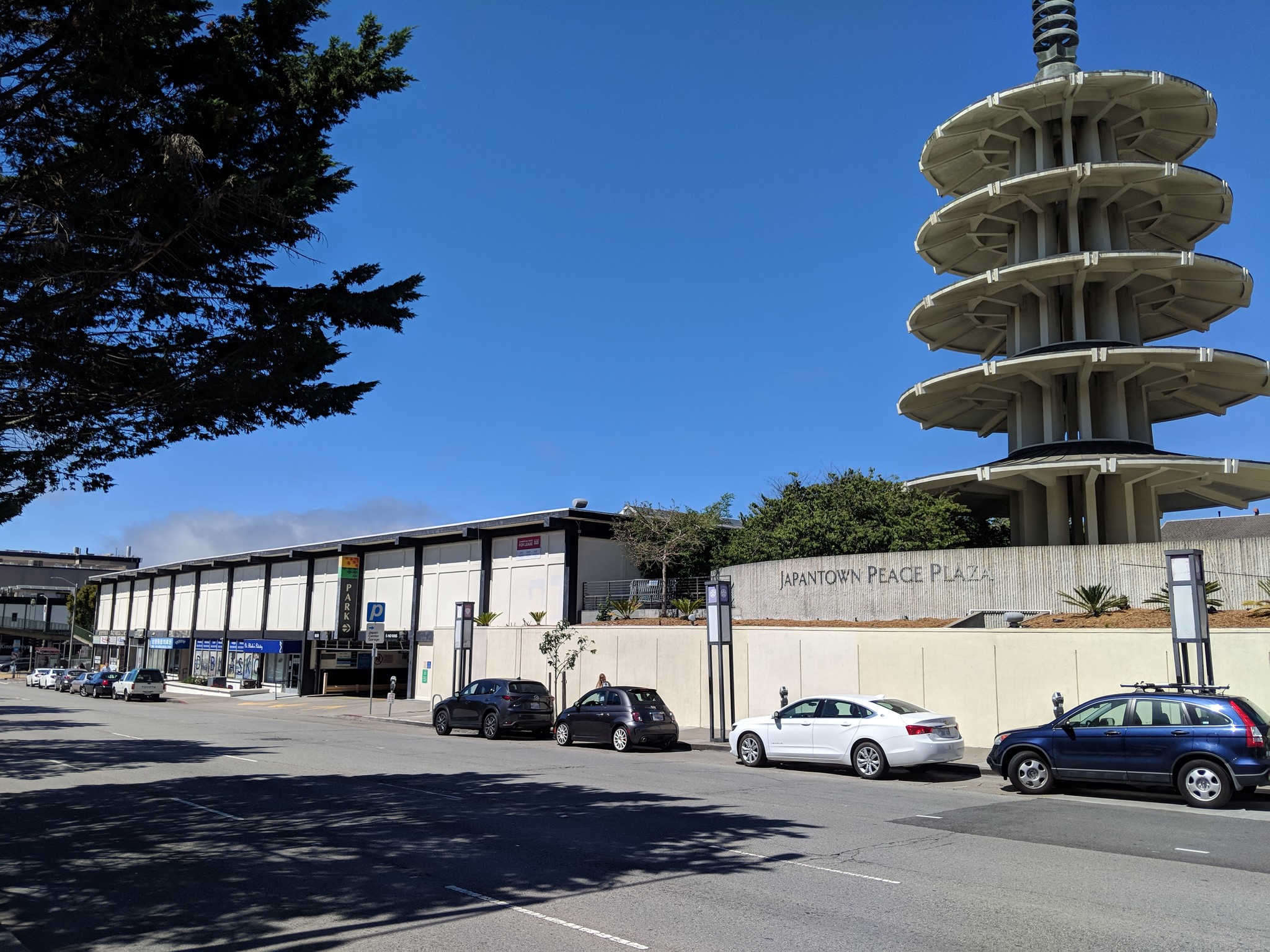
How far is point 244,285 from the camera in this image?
37.0ft

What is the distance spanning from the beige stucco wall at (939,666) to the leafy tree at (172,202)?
14881 mm

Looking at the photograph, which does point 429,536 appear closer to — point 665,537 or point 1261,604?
point 665,537

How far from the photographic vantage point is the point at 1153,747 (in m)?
14.0

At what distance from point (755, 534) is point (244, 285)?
25.5 m

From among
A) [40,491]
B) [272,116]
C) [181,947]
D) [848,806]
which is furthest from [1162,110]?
[181,947]

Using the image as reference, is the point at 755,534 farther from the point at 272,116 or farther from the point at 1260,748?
the point at 272,116

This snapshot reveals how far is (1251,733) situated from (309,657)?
155 ft

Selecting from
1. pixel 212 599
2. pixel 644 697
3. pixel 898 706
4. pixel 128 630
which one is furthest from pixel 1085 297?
pixel 128 630

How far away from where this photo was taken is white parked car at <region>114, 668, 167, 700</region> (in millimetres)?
47219

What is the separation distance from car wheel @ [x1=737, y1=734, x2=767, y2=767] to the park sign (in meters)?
32.9

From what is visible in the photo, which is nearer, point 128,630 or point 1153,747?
point 1153,747

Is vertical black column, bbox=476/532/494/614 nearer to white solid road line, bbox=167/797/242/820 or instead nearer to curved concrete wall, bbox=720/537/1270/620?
curved concrete wall, bbox=720/537/1270/620

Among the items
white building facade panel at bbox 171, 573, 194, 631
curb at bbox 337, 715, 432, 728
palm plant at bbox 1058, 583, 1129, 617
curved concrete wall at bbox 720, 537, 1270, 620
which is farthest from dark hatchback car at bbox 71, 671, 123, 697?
palm plant at bbox 1058, 583, 1129, 617

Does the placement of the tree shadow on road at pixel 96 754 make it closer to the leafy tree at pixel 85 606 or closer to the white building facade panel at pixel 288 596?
the white building facade panel at pixel 288 596
